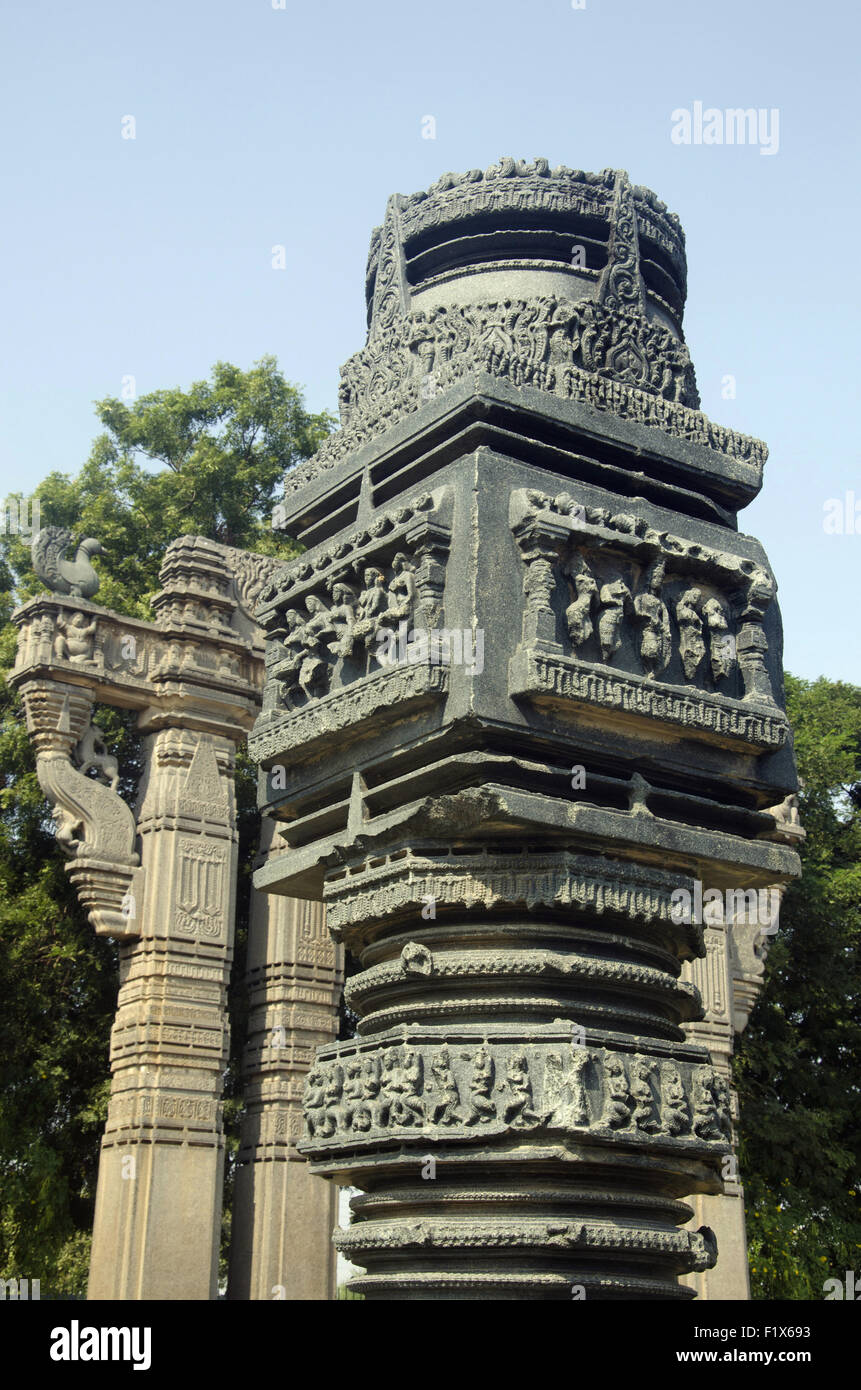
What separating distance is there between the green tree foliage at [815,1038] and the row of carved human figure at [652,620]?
12312mm

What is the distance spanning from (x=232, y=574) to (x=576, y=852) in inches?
383

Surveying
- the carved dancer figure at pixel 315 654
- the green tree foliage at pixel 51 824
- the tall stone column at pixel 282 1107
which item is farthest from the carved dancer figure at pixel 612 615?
the green tree foliage at pixel 51 824

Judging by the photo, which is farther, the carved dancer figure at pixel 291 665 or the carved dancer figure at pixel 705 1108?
the carved dancer figure at pixel 291 665

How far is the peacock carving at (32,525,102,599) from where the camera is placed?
12711 millimetres

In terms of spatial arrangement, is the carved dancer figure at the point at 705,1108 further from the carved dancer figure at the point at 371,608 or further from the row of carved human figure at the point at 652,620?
the carved dancer figure at the point at 371,608

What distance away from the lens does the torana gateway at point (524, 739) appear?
4.16 m

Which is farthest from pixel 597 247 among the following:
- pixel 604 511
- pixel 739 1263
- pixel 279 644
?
pixel 739 1263

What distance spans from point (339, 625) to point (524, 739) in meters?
1.00

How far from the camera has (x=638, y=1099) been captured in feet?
13.6

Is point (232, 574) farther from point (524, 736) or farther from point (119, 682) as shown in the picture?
point (524, 736)

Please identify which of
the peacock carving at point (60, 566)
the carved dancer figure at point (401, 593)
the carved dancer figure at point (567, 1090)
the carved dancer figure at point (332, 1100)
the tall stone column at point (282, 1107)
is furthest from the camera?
the peacock carving at point (60, 566)

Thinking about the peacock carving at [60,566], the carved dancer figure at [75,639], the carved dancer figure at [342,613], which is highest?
the peacock carving at [60,566]

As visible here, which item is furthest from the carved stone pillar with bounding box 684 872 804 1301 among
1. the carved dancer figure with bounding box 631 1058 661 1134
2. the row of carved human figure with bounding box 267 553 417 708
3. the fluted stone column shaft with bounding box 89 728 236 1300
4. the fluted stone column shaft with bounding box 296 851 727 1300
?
the carved dancer figure with bounding box 631 1058 661 1134

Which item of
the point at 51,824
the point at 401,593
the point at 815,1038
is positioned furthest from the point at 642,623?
the point at 815,1038
